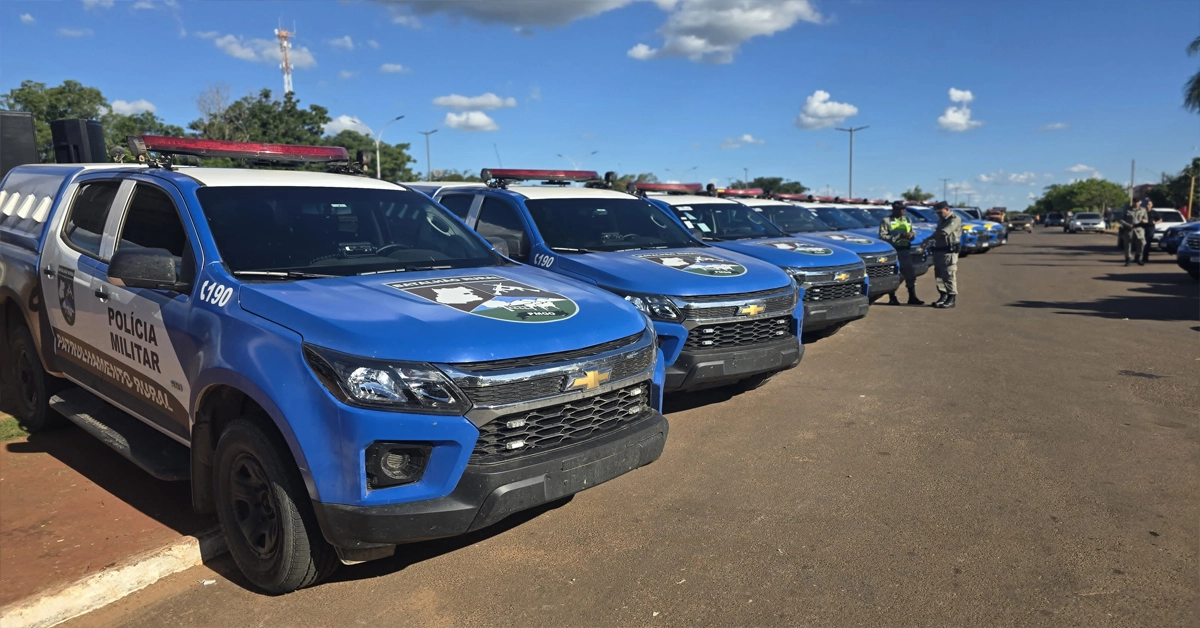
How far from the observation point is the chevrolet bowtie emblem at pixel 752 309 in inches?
233

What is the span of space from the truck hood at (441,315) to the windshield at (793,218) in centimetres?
1007

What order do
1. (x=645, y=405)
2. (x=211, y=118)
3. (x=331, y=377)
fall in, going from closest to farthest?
(x=331, y=377), (x=645, y=405), (x=211, y=118)

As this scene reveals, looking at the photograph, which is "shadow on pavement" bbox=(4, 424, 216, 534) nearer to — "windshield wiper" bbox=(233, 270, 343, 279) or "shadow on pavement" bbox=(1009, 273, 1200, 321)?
"windshield wiper" bbox=(233, 270, 343, 279)

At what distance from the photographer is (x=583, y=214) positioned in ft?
24.1

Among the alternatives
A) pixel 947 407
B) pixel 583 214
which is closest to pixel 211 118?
pixel 583 214

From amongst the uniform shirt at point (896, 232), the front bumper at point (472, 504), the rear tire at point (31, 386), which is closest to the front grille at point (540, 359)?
the front bumper at point (472, 504)

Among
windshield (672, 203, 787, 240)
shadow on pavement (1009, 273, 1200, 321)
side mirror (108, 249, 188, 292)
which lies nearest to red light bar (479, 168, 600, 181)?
windshield (672, 203, 787, 240)

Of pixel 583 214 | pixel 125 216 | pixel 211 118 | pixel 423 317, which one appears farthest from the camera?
pixel 211 118

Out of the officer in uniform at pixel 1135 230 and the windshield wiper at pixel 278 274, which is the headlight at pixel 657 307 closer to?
the windshield wiper at pixel 278 274

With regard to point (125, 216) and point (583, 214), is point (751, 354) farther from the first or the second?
point (125, 216)

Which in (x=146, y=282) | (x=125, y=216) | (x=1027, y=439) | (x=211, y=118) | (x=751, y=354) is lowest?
→ (x=1027, y=439)

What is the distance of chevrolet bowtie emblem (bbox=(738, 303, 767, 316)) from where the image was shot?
593 cm

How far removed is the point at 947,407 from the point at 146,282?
5.77 m

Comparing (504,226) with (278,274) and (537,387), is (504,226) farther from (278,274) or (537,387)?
(537,387)
